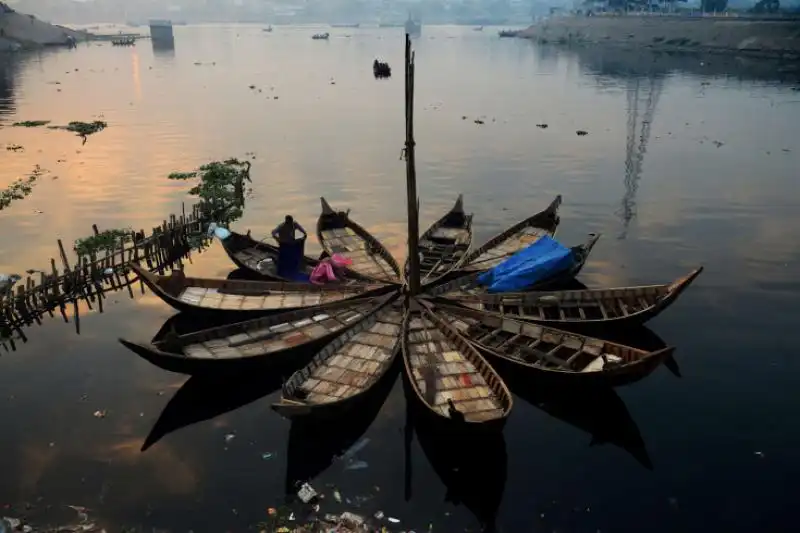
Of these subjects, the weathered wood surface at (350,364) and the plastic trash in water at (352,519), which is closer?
the plastic trash in water at (352,519)

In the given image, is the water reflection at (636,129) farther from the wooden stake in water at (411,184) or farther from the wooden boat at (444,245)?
the wooden stake in water at (411,184)

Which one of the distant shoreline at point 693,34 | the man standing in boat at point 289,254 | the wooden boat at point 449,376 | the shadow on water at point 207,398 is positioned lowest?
the shadow on water at point 207,398

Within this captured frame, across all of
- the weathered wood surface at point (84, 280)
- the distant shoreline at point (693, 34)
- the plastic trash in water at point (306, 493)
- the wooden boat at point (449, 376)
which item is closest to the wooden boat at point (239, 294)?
the wooden boat at point (449, 376)

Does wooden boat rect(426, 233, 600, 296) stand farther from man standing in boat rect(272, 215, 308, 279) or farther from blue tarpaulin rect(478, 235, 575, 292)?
man standing in boat rect(272, 215, 308, 279)

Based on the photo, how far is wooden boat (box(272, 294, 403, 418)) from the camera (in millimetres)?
14188

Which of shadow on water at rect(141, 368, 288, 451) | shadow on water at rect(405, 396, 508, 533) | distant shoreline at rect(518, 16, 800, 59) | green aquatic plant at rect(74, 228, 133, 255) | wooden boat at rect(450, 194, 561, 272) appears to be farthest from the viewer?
distant shoreline at rect(518, 16, 800, 59)

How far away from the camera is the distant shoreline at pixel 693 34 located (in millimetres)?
121356

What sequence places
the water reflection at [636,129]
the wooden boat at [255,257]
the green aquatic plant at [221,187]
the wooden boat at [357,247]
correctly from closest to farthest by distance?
1. the wooden boat at [255,257]
2. the wooden boat at [357,247]
3. the green aquatic plant at [221,187]
4. the water reflection at [636,129]

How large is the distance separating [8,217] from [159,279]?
17926 millimetres

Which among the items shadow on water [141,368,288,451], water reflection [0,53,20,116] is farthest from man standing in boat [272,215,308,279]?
water reflection [0,53,20,116]

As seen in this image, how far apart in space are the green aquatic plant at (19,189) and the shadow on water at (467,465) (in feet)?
96.7

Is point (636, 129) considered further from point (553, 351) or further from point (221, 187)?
point (553, 351)

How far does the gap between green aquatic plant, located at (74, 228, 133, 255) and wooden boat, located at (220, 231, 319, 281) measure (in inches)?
245

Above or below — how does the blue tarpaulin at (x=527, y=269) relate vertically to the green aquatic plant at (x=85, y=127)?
below
